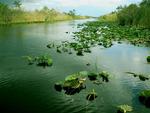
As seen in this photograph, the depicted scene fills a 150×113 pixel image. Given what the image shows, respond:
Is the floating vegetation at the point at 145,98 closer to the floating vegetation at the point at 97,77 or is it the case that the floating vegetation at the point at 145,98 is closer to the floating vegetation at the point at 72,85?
the floating vegetation at the point at 72,85

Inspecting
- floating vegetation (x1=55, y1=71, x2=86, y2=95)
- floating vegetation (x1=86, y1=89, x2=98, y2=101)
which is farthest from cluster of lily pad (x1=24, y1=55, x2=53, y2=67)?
floating vegetation (x1=86, y1=89, x2=98, y2=101)

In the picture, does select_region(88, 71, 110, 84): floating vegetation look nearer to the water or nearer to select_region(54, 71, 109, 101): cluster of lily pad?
the water

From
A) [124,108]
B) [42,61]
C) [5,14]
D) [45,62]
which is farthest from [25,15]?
[124,108]

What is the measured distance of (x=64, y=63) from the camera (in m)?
25.5

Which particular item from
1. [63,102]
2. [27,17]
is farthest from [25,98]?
[27,17]

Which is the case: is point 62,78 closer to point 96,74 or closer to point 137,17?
point 96,74

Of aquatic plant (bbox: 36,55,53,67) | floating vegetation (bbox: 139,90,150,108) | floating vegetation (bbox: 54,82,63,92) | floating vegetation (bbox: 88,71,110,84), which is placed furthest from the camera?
aquatic plant (bbox: 36,55,53,67)

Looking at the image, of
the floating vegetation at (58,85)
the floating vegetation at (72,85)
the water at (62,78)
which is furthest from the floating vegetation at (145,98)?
the floating vegetation at (58,85)

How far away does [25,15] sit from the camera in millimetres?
98562

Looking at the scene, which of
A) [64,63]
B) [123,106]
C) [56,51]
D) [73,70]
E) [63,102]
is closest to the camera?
[123,106]

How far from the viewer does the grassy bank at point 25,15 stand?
281 feet

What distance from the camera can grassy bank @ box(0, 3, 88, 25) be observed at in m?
85.6

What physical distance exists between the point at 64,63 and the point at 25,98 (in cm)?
955

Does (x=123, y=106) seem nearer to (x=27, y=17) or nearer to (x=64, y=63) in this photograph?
(x=64, y=63)
